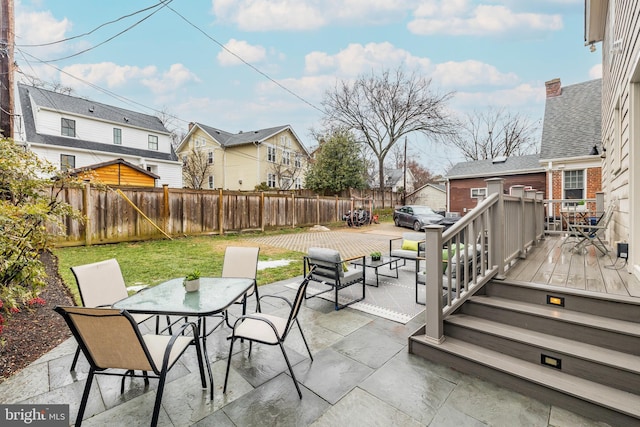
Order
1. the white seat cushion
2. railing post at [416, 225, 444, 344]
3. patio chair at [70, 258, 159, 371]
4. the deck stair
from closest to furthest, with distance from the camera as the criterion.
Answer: the deck stair, the white seat cushion, patio chair at [70, 258, 159, 371], railing post at [416, 225, 444, 344]

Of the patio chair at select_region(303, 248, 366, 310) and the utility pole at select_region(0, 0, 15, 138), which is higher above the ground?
the utility pole at select_region(0, 0, 15, 138)

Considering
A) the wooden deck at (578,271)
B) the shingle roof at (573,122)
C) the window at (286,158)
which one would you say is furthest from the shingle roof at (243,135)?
the wooden deck at (578,271)

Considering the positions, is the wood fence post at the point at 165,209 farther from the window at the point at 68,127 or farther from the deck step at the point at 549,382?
the window at the point at 68,127

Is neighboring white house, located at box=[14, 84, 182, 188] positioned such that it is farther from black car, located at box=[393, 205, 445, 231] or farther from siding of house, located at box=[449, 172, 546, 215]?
siding of house, located at box=[449, 172, 546, 215]

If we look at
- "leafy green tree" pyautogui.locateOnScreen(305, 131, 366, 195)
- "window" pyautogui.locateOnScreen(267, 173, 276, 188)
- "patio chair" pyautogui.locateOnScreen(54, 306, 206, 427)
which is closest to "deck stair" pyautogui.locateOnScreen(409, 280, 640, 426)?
"patio chair" pyautogui.locateOnScreen(54, 306, 206, 427)

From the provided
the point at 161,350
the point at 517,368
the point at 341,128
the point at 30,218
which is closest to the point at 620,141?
the point at 517,368

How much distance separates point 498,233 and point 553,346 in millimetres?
1298

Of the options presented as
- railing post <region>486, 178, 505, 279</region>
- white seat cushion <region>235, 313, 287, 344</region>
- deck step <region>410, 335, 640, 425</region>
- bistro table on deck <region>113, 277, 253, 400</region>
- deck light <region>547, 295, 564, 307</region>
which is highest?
railing post <region>486, 178, 505, 279</region>

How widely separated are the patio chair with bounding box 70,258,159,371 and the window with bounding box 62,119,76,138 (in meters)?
18.6

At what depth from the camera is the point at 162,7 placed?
6.43 metres

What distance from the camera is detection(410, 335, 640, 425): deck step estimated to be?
6.02 ft

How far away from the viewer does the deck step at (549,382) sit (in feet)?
6.02

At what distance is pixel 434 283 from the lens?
2.67 meters

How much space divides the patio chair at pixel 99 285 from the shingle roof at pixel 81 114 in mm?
17673
